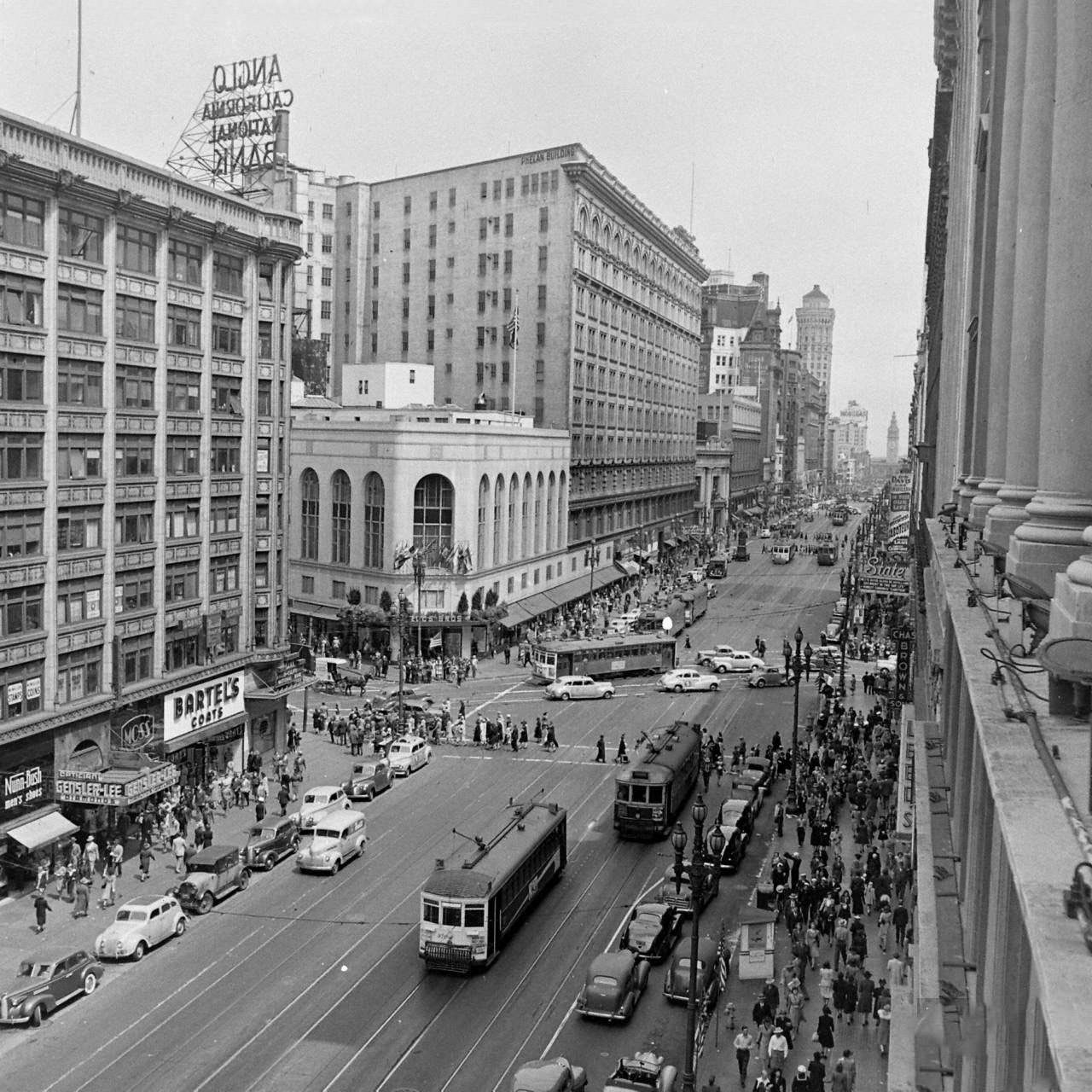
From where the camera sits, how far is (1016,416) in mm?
15164

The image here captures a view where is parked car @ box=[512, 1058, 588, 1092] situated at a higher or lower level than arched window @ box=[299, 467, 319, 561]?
lower

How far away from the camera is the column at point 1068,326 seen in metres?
11.5

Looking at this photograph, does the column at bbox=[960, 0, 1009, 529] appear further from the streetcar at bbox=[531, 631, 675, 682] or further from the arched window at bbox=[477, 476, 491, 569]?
the arched window at bbox=[477, 476, 491, 569]

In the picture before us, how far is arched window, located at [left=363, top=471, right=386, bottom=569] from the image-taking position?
70.4 m

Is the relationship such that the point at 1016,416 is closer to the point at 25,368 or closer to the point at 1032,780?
the point at 1032,780

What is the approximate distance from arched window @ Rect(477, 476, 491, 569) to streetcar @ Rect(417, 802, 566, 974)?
42.7 metres

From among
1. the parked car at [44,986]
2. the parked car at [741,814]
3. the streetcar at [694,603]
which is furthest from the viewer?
the streetcar at [694,603]

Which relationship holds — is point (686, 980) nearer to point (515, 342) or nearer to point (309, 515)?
point (309, 515)

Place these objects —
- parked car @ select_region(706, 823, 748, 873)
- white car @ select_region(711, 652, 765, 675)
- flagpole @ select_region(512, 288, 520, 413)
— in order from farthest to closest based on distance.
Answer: flagpole @ select_region(512, 288, 520, 413), white car @ select_region(711, 652, 765, 675), parked car @ select_region(706, 823, 748, 873)

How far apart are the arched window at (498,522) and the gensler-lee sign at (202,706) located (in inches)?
1273

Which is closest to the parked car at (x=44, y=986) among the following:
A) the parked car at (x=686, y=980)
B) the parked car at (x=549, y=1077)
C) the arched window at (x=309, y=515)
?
the parked car at (x=549, y=1077)

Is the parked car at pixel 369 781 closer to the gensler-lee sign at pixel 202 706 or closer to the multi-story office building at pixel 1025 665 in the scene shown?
the gensler-lee sign at pixel 202 706

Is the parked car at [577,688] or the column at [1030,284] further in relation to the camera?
the parked car at [577,688]

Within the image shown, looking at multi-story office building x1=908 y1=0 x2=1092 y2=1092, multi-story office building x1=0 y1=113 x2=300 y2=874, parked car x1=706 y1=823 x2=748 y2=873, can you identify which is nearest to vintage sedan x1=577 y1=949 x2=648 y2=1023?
multi-story office building x1=908 y1=0 x2=1092 y2=1092
